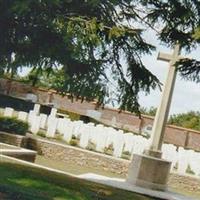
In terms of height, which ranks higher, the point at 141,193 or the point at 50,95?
the point at 50,95

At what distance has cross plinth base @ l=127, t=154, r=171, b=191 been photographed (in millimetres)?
12867

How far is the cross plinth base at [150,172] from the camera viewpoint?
12867mm

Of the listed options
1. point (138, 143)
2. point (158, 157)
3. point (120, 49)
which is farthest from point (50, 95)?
point (120, 49)

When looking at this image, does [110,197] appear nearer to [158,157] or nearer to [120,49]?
[120,49]

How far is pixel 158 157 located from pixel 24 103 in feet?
64.7

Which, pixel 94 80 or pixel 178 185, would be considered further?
pixel 178 185

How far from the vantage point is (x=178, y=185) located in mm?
16641

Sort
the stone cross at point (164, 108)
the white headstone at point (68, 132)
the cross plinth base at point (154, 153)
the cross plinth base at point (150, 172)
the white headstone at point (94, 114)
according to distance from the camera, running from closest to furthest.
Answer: the cross plinth base at point (150, 172) → the cross plinth base at point (154, 153) → the stone cross at point (164, 108) → the white headstone at point (68, 132) → the white headstone at point (94, 114)

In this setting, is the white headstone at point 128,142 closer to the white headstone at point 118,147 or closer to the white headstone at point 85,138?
the white headstone at point 118,147

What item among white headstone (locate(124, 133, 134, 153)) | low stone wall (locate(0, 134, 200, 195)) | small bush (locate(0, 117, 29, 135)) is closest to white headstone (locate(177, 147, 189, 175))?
low stone wall (locate(0, 134, 200, 195))

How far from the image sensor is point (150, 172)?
42.2 ft

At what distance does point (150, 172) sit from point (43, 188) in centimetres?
488

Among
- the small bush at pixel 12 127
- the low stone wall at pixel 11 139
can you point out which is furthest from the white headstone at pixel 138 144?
the low stone wall at pixel 11 139

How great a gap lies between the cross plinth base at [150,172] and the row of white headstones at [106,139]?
17.9ft
